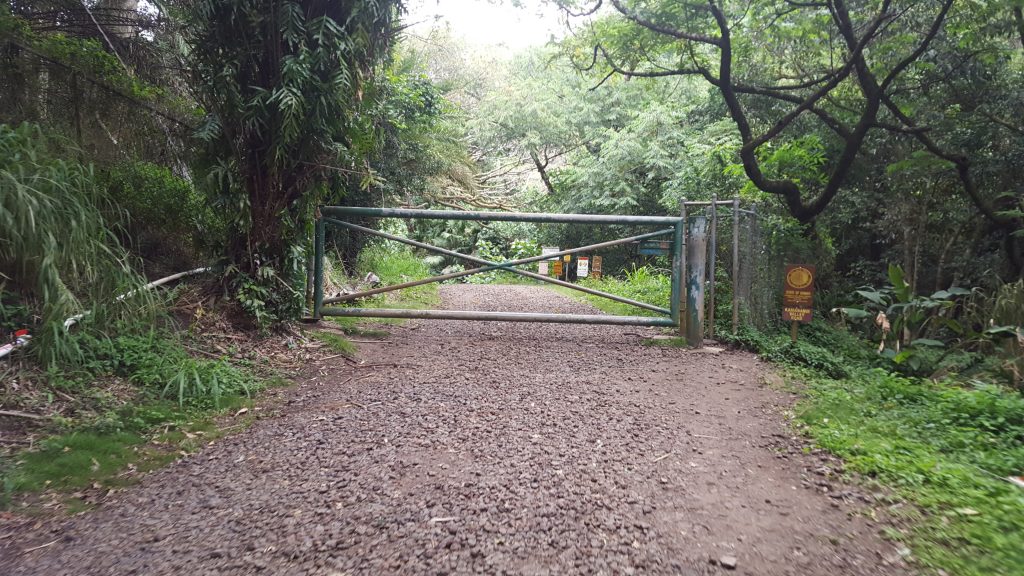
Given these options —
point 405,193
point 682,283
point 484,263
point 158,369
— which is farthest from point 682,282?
point 405,193

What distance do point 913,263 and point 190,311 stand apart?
11426 millimetres

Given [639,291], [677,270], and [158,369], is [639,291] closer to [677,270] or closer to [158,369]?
[677,270]

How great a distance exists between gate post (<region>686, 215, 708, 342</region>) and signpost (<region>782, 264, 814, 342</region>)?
1.02m

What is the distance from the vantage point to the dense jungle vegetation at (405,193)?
13.0 ft

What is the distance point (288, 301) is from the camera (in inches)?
235

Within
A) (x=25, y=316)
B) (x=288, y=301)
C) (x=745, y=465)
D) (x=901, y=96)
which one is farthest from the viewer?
(x=901, y=96)

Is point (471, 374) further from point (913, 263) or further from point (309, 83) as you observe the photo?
point (913, 263)

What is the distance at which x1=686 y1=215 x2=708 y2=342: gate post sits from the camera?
6.88m

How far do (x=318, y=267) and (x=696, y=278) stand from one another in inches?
156

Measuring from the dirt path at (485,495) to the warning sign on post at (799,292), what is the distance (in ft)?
7.02

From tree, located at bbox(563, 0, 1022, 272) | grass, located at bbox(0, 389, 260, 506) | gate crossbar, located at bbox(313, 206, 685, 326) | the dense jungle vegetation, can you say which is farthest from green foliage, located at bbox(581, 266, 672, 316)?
grass, located at bbox(0, 389, 260, 506)

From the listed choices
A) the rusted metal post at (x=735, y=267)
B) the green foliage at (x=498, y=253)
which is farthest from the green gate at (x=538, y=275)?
the green foliage at (x=498, y=253)

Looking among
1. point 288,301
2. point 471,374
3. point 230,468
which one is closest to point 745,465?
point 471,374

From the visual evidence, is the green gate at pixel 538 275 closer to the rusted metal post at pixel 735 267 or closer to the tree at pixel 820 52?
the rusted metal post at pixel 735 267
